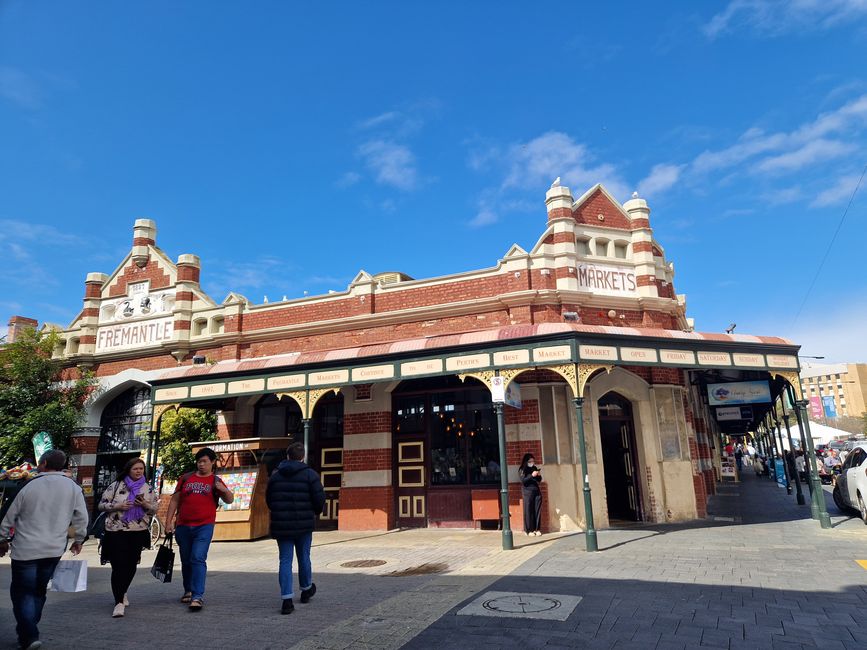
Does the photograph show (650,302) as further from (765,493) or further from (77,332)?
(77,332)

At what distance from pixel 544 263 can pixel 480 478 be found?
5.42 metres

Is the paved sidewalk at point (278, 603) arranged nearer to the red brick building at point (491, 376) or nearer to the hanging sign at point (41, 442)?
the red brick building at point (491, 376)

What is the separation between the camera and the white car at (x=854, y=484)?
11.7 m

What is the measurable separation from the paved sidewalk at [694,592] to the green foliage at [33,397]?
630 inches

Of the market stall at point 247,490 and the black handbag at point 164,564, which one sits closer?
the black handbag at point 164,564

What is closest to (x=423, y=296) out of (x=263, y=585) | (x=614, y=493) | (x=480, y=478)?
(x=480, y=478)

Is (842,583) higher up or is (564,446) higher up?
(564,446)

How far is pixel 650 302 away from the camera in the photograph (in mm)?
14133

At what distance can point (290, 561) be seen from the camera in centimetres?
612

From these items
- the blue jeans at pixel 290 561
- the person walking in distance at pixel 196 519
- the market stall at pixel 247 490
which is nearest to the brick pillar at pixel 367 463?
the market stall at pixel 247 490

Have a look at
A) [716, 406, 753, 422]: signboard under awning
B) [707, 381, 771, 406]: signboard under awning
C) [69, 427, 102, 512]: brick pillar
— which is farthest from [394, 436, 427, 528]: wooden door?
[716, 406, 753, 422]: signboard under awning

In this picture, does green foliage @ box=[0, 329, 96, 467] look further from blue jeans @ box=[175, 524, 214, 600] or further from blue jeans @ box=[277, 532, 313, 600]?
blue jeans @ box=[277, 532, 313, 600]

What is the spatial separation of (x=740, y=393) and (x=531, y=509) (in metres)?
6.37

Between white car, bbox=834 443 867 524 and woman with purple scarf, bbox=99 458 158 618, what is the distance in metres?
13.1
